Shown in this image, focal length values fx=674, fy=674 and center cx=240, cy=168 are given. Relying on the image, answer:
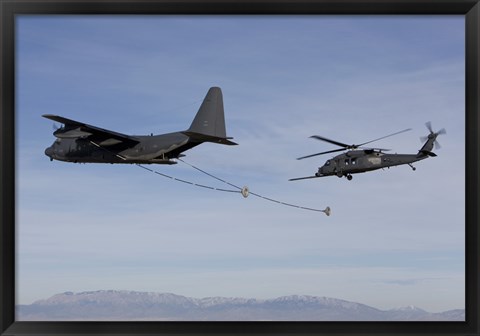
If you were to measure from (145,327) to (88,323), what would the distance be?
0.36 metres

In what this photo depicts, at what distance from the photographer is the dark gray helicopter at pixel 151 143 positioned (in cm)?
768

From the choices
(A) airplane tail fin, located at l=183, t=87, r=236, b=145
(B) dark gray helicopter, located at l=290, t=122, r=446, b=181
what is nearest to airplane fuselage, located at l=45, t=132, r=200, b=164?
(A) airplane tail fin, located at l=183, t=87, r=236, b=145

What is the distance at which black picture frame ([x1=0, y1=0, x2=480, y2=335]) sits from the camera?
4.22 metres

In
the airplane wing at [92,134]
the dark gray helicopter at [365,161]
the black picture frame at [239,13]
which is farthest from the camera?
the dark gray helicopter at [365,161]

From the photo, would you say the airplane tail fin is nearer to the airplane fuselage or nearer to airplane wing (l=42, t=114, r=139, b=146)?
the airplane fuselage

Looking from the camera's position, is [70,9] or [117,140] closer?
[70,9]

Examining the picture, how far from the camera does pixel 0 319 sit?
167 inches

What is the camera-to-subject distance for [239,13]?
4289mm

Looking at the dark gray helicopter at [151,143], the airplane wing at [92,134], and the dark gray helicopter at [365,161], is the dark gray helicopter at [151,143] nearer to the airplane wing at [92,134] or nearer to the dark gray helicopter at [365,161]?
the airplane wing at [92,134]

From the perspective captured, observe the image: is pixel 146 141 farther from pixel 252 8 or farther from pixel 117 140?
pixel 252 8

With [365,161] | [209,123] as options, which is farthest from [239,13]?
[365,161]

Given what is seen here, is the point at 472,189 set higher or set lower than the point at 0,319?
higher

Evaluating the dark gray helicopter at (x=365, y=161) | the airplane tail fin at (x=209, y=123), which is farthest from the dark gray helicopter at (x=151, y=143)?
the dark gray helicopter at (x=365, y=161)

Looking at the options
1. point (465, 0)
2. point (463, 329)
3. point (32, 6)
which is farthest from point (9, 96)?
point (463, 329)
